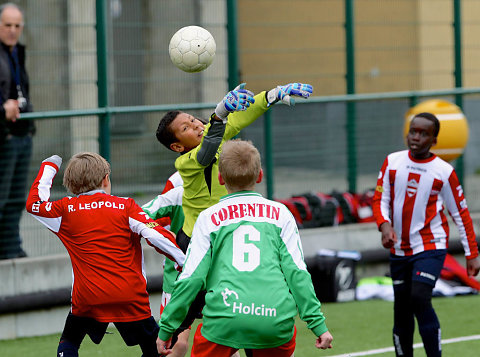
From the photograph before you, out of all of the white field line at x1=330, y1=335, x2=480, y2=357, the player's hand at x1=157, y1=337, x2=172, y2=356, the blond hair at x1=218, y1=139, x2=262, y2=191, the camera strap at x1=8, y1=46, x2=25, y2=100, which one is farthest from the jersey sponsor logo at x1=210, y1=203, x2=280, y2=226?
the camera strap at x1=8, y1=46, x2=25, y2=100

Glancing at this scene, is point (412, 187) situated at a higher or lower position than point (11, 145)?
lower

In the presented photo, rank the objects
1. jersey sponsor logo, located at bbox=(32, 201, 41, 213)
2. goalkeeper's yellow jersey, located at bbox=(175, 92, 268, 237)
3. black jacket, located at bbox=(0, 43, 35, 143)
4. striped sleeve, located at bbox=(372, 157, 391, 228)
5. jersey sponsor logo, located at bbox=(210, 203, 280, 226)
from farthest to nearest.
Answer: black jacket, located at bbox=(0, 43, 35, 143), striped sleeve, located at bbox=(372, 157, 391, 228), goalkeeper's yellow jersey, located at bbox=(175, 92, 268, 237), jersey sponsor logo, located at bbox=(32, 201, 41, 213), jersey sponsor logo, located at bbox=(210, 203, 280, 226)

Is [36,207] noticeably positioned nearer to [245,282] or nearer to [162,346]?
[162,346]

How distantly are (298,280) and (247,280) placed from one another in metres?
0.24

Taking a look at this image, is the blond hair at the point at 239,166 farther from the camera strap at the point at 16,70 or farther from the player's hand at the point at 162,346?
the camera strap at the point at 16,70

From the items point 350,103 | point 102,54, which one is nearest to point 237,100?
point 102,54

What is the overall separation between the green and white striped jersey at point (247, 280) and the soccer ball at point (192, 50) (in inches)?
70.9

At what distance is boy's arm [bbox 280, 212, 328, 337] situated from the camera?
15.0 feet

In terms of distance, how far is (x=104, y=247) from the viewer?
18.0ft

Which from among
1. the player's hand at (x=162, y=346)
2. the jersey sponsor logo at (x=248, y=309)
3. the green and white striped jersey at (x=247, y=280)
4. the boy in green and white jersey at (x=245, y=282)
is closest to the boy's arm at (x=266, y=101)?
the boy in green and white jersey at (x=245, y=282)

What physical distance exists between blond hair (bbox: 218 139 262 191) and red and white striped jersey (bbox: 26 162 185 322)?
2.64 ft

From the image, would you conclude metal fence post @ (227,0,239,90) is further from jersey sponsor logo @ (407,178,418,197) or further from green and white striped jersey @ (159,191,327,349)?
green and white striped jersey @ (159,191,327,349)

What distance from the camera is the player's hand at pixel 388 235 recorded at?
6793 mm

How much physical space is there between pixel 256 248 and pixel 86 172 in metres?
1.40
